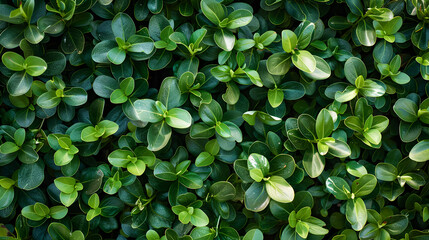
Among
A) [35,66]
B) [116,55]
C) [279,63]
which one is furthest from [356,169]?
[35,66]

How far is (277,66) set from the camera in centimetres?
167

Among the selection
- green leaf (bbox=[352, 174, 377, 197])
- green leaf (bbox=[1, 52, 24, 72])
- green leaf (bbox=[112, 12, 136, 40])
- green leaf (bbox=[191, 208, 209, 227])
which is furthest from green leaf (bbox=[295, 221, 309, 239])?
green leaf (bbox=[1, 52, 24, 72])

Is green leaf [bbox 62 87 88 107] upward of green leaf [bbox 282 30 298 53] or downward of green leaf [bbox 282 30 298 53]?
downward

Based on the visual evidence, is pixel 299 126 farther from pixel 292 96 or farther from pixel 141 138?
pixel 141 138

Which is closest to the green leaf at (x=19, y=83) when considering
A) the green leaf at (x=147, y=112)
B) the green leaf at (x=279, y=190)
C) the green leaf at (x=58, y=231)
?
the green leaf at (x=147, y=112)

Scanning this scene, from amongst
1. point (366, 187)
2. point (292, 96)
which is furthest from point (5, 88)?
point (366, 187)

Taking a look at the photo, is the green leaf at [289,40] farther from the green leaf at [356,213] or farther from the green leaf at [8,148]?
the green leaf at [8,148]

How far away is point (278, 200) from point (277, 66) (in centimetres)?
57

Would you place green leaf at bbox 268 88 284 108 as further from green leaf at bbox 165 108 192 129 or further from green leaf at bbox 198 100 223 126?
Answer: green leaf at bbox 165 108 192 129

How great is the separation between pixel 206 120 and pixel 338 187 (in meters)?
0.65

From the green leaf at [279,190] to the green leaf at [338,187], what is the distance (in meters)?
0.20

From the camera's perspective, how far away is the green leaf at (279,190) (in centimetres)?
157

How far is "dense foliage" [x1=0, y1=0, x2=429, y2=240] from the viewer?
1621 millimetres

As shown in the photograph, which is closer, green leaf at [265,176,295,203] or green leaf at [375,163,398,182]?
green leaf at [265,176,295,203]
